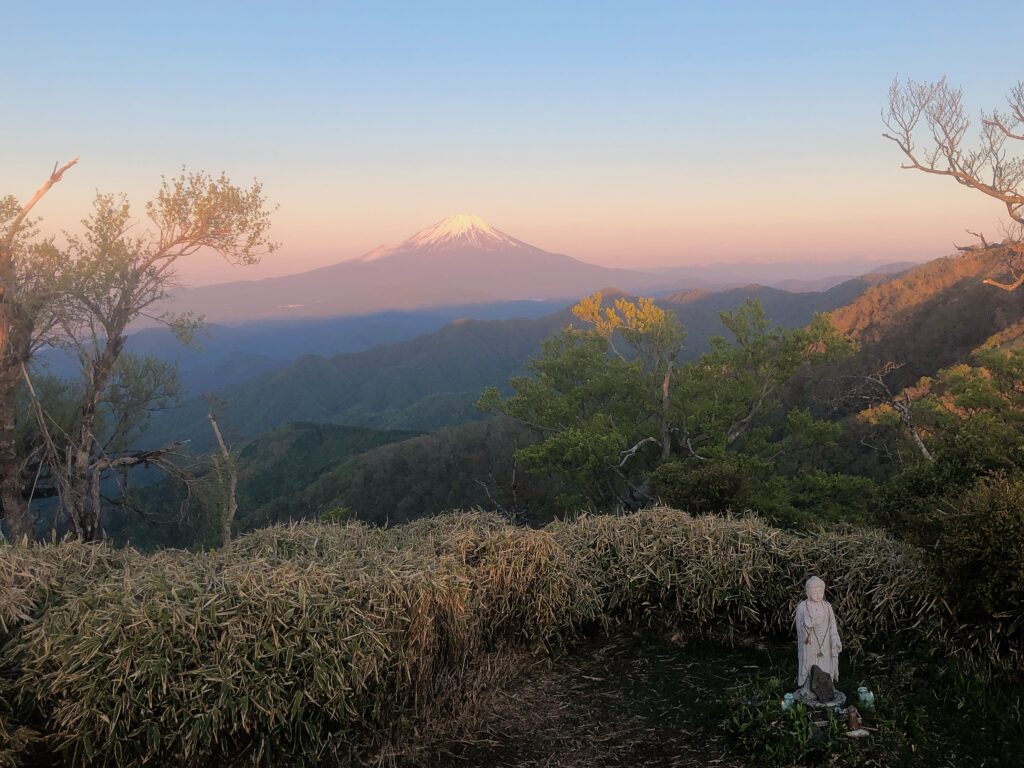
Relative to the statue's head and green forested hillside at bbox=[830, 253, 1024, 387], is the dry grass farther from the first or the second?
green forested hillside at bbox=[830, 253, 1024, 387]

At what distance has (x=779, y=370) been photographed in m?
19.3

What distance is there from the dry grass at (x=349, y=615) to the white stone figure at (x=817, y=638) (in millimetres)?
1437

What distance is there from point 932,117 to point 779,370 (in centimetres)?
742

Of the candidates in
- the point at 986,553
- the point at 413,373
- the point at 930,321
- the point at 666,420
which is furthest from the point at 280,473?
the point at 413,373

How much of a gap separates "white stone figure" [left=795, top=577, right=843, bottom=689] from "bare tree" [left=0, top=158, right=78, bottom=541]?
35.4ft

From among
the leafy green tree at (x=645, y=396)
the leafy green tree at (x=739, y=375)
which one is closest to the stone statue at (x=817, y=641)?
the leafy green tree at (x=645, y=396)

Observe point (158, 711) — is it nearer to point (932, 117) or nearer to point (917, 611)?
point (917, 611)

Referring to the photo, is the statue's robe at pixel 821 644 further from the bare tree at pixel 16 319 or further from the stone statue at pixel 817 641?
the bare tree at pixel 16 319

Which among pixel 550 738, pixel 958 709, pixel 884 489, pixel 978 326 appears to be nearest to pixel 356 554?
pixel 550 738

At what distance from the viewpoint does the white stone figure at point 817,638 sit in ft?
18.1

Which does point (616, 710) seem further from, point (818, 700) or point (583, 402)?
point (583, 402)

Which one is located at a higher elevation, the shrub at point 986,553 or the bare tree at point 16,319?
the bare tree at point 16,319

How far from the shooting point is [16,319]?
36.1 ft

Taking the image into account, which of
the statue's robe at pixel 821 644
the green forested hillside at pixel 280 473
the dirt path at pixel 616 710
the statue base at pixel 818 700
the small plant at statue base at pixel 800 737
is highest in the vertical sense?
the statue's robe at pixel 821 644
